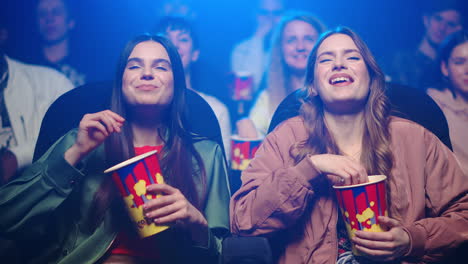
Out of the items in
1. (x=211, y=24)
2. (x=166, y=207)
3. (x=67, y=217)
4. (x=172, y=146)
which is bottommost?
(x=67, y=217)

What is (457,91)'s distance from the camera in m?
2.27

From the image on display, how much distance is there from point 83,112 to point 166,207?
0.79 meters

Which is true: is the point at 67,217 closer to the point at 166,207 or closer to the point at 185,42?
the point at 166,207

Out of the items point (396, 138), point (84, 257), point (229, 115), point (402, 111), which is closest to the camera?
point (84, 257)

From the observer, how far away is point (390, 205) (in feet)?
4.84

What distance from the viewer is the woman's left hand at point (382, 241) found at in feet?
3.90

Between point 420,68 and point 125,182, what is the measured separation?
2483mm

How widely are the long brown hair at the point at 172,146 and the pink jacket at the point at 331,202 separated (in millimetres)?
210

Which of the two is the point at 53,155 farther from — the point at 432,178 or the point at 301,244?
the point at 432,178

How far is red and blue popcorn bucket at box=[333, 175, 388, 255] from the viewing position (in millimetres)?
1165

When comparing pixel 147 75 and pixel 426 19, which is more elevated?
pixel 426 19

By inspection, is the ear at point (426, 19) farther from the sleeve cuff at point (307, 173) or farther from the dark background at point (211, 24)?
the sleeve cuff at point (307, 173)

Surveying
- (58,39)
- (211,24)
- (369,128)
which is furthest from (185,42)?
(369,128)

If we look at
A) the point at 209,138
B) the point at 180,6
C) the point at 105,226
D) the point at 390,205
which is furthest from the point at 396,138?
the point at 180,6
